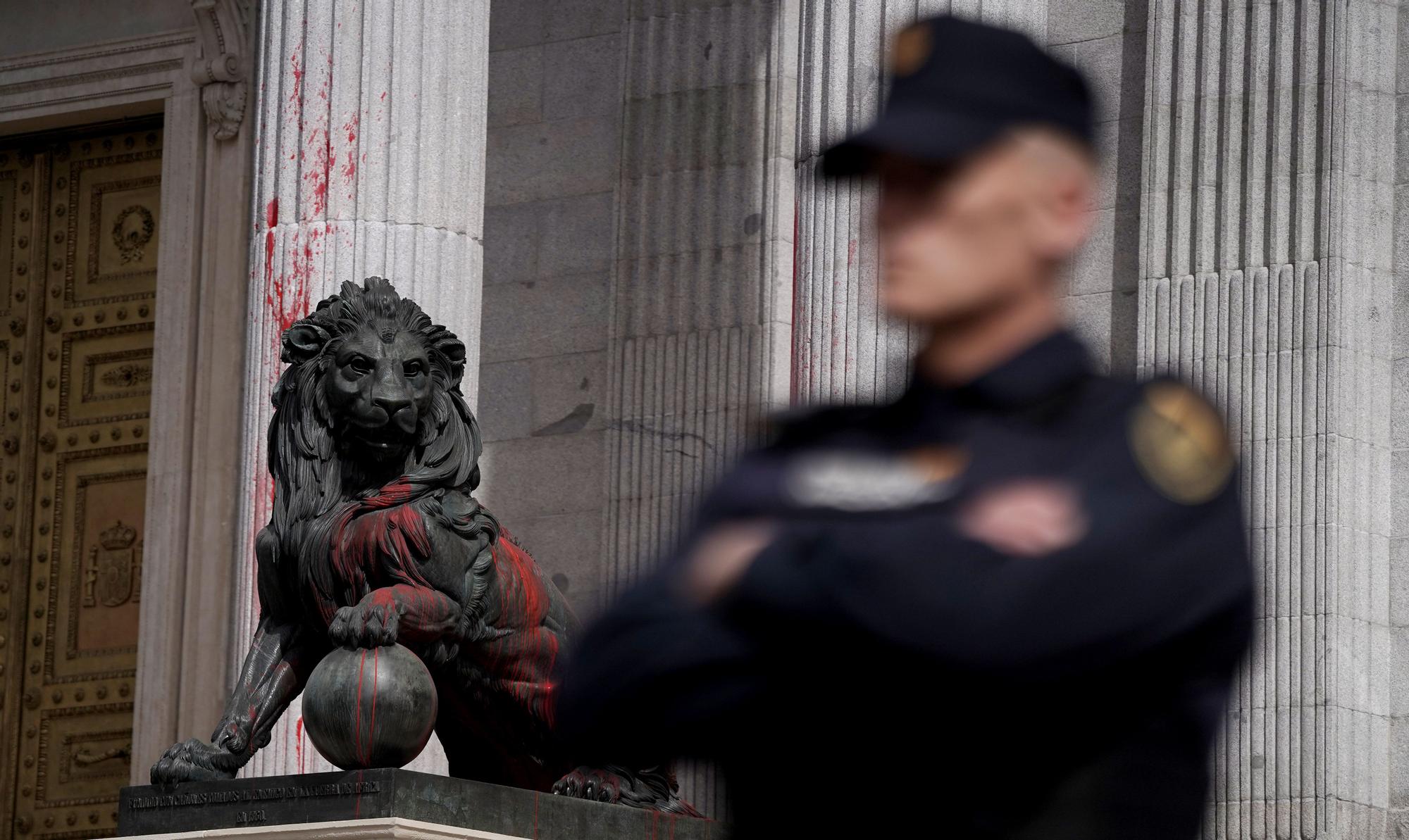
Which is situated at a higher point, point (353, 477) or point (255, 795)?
point (353, 477)

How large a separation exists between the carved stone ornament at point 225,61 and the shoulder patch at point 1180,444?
38.6 feet

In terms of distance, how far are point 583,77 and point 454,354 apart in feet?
18.6

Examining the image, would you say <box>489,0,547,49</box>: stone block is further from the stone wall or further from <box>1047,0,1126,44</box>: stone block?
<box>1047,0,1126,44</box>: stone block

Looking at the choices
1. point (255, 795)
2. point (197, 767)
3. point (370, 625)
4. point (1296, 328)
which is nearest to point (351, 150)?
point (370, 625)

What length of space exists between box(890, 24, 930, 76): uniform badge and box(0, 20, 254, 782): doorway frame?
10359 mm

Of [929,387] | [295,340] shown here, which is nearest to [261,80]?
[295,340]

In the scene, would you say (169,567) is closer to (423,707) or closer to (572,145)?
(572,145)

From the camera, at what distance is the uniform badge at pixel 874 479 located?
1735mm

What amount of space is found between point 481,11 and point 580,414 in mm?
3414

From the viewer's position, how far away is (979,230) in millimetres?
1777

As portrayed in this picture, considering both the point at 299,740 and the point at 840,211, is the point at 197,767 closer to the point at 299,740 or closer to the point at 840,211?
the point at 299,740

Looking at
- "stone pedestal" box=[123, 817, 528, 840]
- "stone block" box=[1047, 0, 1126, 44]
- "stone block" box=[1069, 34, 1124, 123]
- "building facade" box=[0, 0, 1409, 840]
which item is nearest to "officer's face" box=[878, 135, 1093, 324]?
"stone pedestal" box=[123, 817, 528, 840]

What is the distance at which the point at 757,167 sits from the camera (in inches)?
474

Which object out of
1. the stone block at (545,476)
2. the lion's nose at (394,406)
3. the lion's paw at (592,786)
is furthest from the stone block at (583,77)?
the lion's paw at (592,786)
